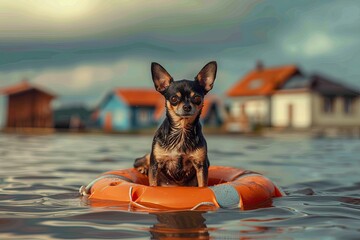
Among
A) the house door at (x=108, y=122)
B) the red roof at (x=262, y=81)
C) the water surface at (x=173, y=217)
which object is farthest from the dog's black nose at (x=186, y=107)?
the house door at (x=108, y=122)

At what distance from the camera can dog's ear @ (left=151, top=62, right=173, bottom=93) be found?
6715 millimetres

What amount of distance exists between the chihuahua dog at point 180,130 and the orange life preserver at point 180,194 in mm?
307

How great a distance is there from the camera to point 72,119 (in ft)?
145

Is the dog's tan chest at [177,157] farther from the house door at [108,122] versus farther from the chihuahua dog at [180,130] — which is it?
the house door at [108,122]

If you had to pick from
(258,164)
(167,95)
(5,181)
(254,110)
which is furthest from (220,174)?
(254,110)

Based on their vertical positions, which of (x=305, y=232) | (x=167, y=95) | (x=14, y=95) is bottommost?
(x=305, y=232)

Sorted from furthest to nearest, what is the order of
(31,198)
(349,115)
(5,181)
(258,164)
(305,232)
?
1. (349,115)
2. (258,164)
3. (5,181)
4. (31,198)
5. (305,232)

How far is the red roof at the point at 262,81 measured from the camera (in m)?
44.9

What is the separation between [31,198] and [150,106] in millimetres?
40706

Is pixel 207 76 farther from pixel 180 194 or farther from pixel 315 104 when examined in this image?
pixel 315 104

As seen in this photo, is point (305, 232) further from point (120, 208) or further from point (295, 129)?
point (295, 129)

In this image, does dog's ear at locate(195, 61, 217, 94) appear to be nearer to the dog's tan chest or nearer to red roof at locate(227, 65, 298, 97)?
the dog's tan chest

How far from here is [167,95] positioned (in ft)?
21.7

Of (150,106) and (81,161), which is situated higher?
(150,106)
